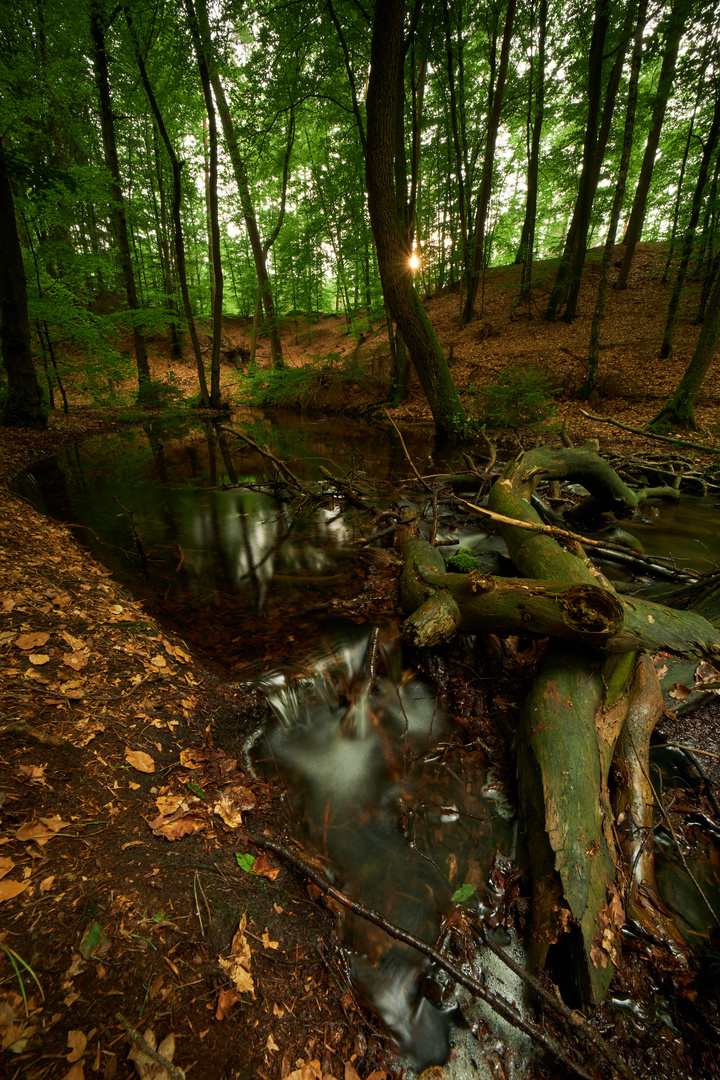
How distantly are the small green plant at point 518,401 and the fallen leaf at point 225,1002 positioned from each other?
1144 cm

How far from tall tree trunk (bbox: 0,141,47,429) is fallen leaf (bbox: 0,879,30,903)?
482 inches

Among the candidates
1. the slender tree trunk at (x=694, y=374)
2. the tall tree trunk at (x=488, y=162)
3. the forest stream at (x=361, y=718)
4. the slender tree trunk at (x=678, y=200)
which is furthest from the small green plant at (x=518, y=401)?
the slender tree trunk at (x=678, y=200)

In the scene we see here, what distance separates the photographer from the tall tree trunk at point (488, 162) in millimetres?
13430

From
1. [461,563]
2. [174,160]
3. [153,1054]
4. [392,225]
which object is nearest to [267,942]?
[153,1054]

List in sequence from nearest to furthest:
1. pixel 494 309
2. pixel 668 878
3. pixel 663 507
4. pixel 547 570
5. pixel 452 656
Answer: pixel 668 878
pixel 547 570
pixel 452 656
pixel 663 507
pixel 494 309

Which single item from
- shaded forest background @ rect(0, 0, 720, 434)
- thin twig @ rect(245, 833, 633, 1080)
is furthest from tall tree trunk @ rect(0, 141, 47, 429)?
thin twig @ rect(245, 833, 633, 1080)

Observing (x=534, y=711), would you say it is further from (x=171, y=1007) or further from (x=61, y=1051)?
(x=61, y=1051)

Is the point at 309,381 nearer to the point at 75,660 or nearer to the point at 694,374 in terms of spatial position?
the point at 694,374

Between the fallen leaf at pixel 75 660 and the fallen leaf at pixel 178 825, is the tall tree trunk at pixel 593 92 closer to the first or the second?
the fallen leaf at pixel 75 660

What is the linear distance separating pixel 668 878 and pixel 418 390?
51.7 ft

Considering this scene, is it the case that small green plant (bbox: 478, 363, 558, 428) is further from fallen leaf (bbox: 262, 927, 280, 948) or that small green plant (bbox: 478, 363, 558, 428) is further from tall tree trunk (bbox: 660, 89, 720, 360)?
fallen leaf (bbox: 262, 927, 280, 948)

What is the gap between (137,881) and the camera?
1.54m

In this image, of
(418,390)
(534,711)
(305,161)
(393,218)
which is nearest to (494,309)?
(418,390)

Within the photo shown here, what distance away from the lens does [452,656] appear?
3.64m
